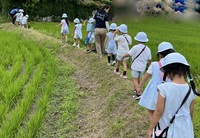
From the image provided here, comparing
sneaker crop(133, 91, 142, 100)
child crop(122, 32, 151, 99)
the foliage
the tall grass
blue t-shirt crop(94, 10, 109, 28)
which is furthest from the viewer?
the foliage

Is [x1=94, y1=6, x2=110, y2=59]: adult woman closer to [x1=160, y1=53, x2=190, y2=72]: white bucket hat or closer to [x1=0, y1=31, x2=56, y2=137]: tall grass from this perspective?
[x1=0, y1=31, x2=56, y2=137]: tall grass

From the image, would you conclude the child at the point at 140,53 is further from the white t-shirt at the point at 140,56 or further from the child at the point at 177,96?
the child at the point at 177,96

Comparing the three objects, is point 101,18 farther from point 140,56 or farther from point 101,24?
point 140,56

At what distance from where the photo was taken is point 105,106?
10.1 ft

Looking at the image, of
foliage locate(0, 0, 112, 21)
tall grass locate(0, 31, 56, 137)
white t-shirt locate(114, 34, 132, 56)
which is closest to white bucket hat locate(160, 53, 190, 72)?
tall grass locate(0, 31, 56, 137)

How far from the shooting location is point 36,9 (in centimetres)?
1616

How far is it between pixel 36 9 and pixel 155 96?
1675 cm

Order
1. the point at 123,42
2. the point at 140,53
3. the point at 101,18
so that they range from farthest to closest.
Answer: the point at 101,18, the point at 123,42, the point at 140,53

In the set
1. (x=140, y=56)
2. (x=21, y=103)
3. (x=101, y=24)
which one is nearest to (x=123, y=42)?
(x=140, y=56)

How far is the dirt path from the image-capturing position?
2420mm

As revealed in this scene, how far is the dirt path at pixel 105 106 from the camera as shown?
242 cm

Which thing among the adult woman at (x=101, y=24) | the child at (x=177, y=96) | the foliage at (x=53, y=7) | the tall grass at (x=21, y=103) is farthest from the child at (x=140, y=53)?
the foliage at (x=53, y=7)

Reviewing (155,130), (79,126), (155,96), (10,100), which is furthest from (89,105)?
(155,130)

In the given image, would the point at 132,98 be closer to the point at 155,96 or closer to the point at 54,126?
the point at 155,96
